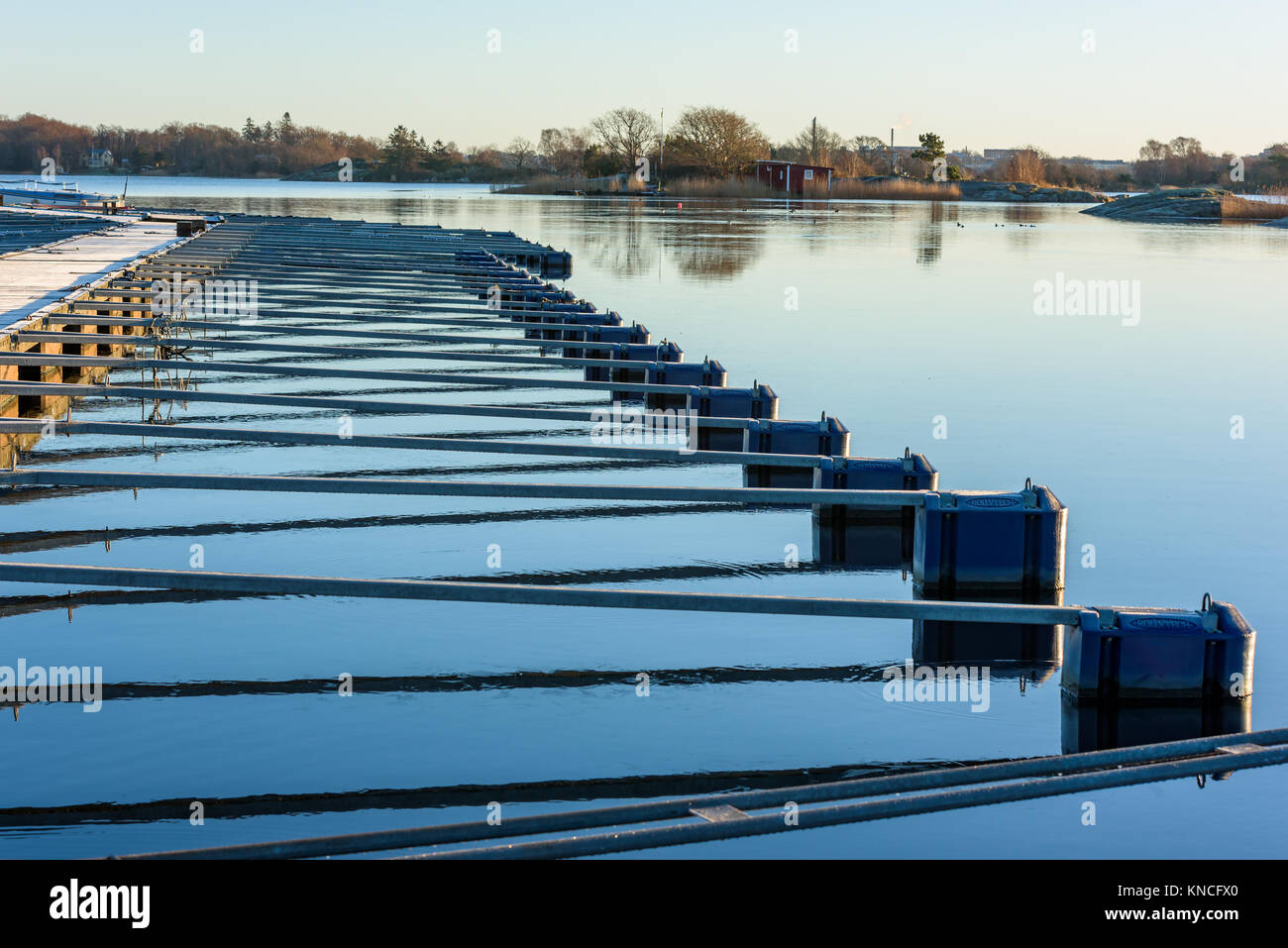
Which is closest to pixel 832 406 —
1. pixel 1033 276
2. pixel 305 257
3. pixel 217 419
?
pixel 217 419

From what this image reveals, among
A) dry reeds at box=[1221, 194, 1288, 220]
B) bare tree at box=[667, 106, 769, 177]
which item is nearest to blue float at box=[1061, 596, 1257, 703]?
dry reeds at box=[1221, 194, 1288, 220]

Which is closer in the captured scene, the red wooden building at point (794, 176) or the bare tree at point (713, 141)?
the red wooden building at point (794, 176)

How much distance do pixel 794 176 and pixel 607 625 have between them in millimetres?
117090

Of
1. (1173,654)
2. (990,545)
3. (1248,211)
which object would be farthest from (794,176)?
(1173,654)

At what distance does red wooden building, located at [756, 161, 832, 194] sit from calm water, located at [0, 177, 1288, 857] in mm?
103905

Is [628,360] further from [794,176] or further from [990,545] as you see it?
[794,176]

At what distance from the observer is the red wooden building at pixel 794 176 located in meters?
122

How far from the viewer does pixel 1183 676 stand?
7.34 meters

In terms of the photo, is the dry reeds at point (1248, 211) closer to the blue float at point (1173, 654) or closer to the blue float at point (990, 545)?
the blue float at point (990, 545)

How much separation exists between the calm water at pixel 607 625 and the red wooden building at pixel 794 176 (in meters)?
104

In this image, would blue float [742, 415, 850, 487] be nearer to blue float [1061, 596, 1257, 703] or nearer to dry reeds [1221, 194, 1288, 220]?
blue float [1061, 596, 1257, 703]

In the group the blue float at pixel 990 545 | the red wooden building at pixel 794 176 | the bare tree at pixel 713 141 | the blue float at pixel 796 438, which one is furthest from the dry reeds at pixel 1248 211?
the blue float at pixel 990 545

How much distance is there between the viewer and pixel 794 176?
122 m
